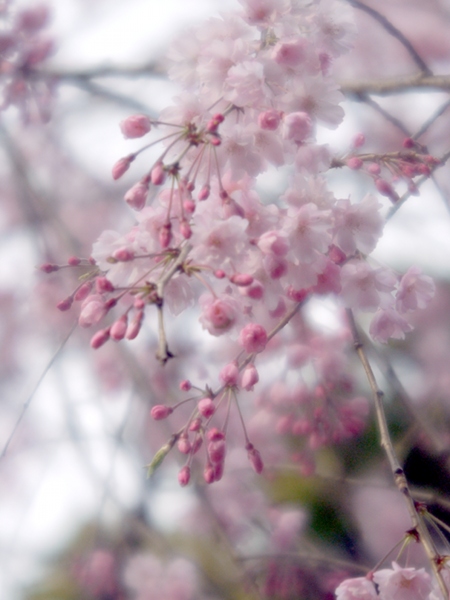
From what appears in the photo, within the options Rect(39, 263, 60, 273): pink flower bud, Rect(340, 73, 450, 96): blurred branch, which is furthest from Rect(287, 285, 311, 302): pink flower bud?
Rect(340, 73, 450, 96): blurred branch

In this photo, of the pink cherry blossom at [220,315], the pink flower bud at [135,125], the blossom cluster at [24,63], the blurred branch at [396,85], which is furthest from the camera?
the blossom cluster at [24,63]

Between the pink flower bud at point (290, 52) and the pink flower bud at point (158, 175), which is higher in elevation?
the pink flower bud at point (290, 52)

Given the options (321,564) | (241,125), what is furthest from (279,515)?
(241,125)

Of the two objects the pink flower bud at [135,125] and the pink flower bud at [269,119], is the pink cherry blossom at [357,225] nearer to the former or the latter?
the pink flower bud at [269,119]

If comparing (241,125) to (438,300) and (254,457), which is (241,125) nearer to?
(254,457)

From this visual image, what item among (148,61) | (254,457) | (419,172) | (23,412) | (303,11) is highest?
(148,61)

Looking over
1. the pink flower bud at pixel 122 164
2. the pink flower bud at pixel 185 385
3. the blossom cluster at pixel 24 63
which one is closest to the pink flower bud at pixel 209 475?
the pink flower bud at pixel 185 385

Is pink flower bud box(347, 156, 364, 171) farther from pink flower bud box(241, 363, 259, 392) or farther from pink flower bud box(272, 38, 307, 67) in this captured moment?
pink flower bud box(241, 363, 259, 392)
